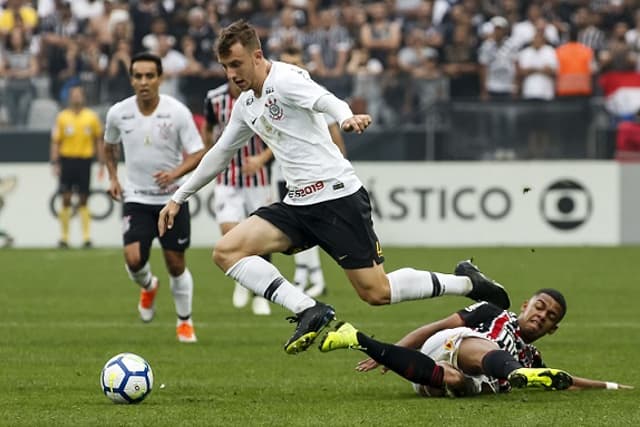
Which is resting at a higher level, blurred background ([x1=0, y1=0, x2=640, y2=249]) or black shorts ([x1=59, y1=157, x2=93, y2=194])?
blurred background ([x1=0, y1=0, x2=640, y2=249])

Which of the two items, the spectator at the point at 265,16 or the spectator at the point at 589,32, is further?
the spectator at the point at 265,16

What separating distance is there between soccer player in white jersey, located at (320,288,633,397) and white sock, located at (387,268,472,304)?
157mm

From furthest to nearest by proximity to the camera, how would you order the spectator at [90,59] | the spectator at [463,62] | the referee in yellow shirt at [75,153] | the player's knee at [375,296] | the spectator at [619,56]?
the spectator at [90,59] → the spectator at [619,56] → the spectator at [463,62] → the referee in yellow shirt at [75,153] → the player's knee at [375,296]

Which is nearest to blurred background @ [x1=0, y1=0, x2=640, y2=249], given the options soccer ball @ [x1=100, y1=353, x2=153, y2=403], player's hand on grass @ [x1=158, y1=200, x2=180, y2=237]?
player's hand on grass @ [x1=158, y1=200, x2=180, y2=237]

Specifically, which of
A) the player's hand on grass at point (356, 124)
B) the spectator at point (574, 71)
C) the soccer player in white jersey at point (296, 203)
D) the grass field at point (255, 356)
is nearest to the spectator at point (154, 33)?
the grass field at point (255, 356)

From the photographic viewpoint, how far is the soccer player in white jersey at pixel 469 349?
26.5ft

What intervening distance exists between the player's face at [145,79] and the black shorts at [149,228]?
902 mm

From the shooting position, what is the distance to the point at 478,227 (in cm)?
2227

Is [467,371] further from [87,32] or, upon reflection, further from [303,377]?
[87,32]

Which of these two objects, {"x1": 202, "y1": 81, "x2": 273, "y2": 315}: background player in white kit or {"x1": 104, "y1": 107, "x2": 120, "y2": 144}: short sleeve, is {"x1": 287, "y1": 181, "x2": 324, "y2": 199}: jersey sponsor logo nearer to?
{"x1": 104, "y1": 107, "x2": 120, "y2": 144}: short sleeve

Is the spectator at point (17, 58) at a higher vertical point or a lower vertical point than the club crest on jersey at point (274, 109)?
lower

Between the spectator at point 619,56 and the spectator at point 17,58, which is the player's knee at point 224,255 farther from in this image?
the spectator at point 619,56

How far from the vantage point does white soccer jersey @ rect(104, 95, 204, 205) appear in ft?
38.6

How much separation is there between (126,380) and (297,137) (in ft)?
5.63
